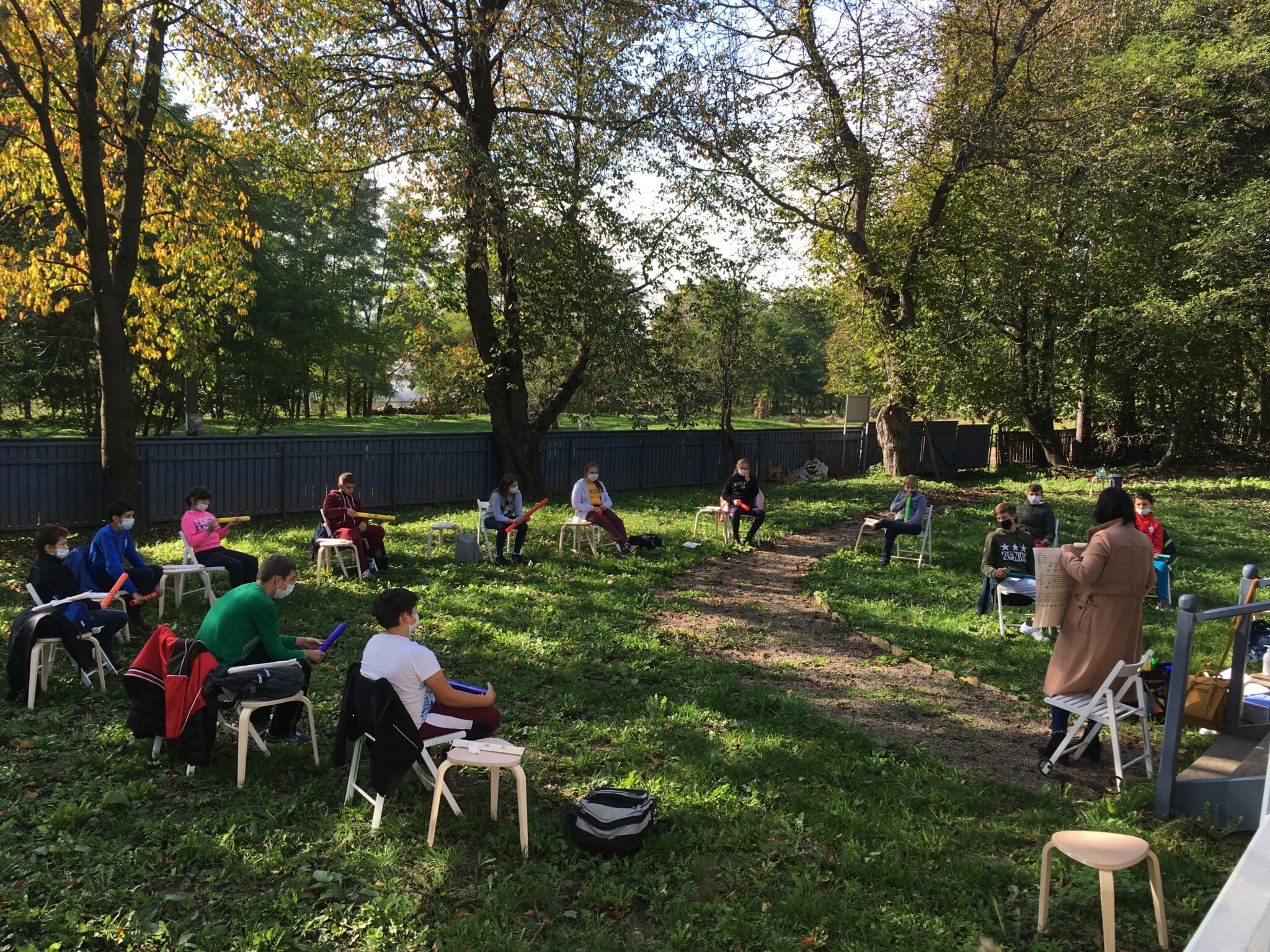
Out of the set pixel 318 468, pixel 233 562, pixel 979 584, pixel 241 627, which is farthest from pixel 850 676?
pixel 318 468

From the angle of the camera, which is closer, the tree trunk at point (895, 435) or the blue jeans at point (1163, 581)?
the blue jeans at point (1163, 581)

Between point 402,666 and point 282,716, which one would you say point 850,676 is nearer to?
point 402,666

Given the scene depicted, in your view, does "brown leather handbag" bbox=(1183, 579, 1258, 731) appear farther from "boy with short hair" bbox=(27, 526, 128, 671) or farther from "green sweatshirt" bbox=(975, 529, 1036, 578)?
"boy with short hair" bbox=(27, 526, 128, 671)

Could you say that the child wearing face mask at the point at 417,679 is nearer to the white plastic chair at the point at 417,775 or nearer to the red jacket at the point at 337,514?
the white plastic chair at the point at 417,775

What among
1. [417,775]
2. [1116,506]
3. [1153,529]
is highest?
[1116,506]

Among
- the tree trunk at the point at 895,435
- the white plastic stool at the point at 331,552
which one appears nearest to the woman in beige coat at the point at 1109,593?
the white plastic stool at the point at 331,552

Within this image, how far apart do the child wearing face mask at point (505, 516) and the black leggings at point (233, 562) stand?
3.12 m

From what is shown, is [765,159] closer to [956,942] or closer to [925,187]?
[925,187]

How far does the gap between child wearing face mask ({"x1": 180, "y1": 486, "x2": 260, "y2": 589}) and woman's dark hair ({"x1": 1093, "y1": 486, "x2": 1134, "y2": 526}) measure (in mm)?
7778

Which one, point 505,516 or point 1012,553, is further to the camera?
point 505,516

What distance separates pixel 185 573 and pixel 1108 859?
28.2 feet

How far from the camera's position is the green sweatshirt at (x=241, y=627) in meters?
5.12

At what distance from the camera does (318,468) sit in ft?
48.3

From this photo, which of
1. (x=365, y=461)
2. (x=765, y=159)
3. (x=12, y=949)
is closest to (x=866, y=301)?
(x=765, y=159)
